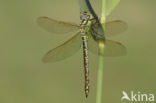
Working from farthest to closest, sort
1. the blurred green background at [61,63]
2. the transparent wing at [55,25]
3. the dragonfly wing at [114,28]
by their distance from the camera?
the blurred green background at [61,63] < the transparent wing at [55,25] < the dragonfly wing at [114,28]

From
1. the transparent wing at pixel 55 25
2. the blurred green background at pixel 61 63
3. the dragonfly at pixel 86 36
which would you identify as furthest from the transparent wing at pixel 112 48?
the blurred green background at pixel 61 63

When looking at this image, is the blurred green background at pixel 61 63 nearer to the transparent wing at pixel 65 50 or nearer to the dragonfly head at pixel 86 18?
the transparent wing at pixel 65 50

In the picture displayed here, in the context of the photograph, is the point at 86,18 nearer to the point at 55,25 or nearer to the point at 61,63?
the point at 55,25

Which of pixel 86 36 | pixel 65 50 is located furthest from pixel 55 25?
pixel 86 36

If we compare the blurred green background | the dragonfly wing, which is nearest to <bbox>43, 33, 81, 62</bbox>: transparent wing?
the dragonfly wing

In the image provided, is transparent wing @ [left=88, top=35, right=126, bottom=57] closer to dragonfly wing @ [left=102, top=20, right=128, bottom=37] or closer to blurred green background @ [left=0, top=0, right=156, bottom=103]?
dragonfly wing @ [left=102, top=20, right=128, bottom=37]

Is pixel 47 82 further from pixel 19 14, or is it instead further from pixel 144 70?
pixel 19 14
